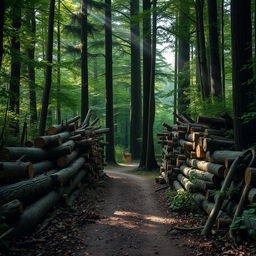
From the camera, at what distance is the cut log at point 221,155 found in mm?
6096

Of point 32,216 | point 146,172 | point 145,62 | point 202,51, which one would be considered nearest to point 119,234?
point 32,216

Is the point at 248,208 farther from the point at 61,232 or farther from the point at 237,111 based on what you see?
the point at 61,232

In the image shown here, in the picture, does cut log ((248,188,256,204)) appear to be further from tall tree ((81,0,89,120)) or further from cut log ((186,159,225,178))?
tall tree ((81,0,89,120))

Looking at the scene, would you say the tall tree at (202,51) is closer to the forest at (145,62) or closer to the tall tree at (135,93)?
the forest at (145,62)

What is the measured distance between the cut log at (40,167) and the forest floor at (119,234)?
109 cm

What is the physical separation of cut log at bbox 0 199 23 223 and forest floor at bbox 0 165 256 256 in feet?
1.46

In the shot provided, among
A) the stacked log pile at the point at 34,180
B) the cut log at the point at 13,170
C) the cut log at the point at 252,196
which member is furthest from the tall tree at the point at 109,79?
the cut log at the point at 252,196

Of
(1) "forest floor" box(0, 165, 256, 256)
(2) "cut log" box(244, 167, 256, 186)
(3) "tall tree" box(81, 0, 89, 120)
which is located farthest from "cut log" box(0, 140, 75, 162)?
(3) "tall tree" box(81, 0, 89, 120)

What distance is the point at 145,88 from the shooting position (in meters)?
17.8

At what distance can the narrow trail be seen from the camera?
5.16 m

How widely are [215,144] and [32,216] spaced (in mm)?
4713

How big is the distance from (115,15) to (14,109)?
2110 centimetres

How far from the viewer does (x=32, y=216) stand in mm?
5656

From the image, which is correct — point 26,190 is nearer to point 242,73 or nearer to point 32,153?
point 32,153
